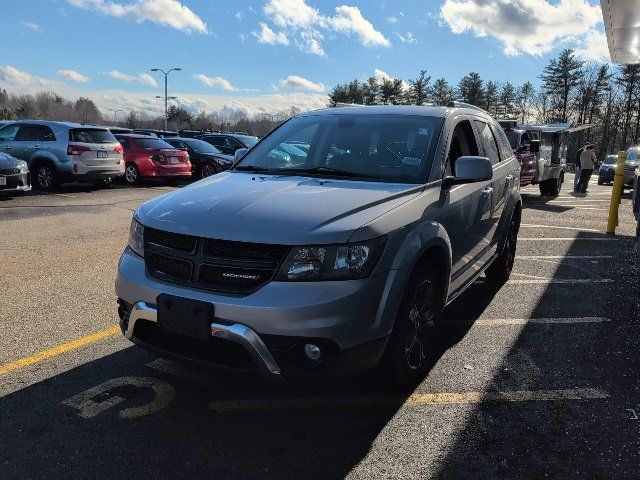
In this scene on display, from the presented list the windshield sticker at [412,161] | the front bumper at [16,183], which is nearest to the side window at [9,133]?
the front bumper at [16,183]

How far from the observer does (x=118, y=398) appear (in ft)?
10.8

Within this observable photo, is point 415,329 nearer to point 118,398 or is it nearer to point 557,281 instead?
point 118,398

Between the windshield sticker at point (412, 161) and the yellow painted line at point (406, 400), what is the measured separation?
152 centimetres

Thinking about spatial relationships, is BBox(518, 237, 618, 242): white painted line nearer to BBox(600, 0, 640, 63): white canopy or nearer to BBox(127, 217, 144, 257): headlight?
BBox(600, 0, 640, 63): white canopy

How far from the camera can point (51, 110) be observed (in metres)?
111

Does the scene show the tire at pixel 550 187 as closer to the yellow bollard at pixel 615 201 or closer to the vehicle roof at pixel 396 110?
the yellow bollard at pixel 615 201

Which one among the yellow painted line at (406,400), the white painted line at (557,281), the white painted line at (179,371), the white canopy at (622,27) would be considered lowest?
the yellow painted line at (406,400)

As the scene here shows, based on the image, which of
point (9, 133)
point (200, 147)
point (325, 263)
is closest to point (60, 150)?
point (9, 133)

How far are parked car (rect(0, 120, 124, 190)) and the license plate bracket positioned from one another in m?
11.6

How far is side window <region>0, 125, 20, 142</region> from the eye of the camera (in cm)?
1385

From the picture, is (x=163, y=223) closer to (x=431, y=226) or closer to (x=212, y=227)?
(x=212, y=227)

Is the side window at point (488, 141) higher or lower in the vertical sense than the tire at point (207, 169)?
higher

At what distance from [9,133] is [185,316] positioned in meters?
13.6

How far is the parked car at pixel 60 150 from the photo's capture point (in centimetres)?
1325
